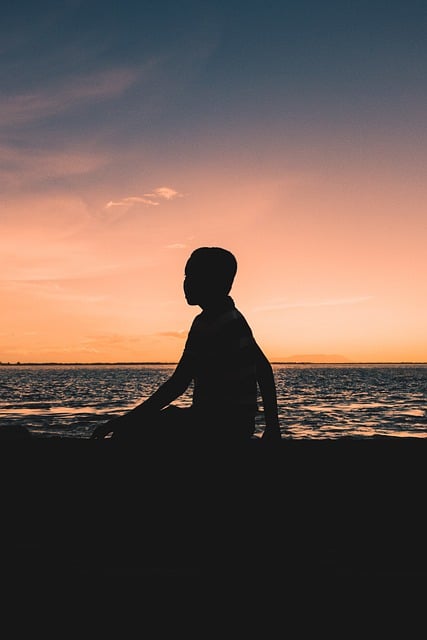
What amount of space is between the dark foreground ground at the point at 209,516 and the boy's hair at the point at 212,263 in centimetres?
109

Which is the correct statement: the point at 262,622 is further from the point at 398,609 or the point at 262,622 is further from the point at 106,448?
the point at 106,448

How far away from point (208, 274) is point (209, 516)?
4.89 ft

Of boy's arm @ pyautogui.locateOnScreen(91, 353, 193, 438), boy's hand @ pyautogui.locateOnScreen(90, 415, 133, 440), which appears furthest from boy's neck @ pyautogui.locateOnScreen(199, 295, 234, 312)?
boy's hand @ pyautogui.locateOnScreen(90, 415, 133, 440)

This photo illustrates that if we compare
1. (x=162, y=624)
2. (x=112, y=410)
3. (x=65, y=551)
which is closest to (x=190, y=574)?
(x=162, y=624)

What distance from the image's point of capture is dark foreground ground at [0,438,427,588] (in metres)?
3.11

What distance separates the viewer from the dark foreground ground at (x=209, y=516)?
10.2 feet

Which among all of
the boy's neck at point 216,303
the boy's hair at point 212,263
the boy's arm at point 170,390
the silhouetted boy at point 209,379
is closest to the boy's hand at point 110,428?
the silhouetted boy at point 209,379

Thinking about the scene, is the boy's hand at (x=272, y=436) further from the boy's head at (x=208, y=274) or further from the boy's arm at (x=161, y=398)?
the boy's head at (x=208, y=274)

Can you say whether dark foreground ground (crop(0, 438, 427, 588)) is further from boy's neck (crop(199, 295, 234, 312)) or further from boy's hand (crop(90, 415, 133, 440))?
boy's neck (crop(199, 295, 234, 312))

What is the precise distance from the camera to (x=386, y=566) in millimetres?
3086

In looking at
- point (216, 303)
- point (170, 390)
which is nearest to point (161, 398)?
point (170, 390)

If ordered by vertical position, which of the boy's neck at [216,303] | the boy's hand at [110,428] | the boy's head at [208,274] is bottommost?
the boy's hand at [110,428]

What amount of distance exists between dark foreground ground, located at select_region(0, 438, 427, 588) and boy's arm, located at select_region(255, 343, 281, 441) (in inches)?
12.4

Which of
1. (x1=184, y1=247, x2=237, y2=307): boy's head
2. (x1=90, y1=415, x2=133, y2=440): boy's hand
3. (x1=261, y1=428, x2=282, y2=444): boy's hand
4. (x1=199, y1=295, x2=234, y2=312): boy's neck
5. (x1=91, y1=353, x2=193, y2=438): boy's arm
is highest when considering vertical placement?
(x1=184, y1=247, x2=237, y2=307): boy's head
